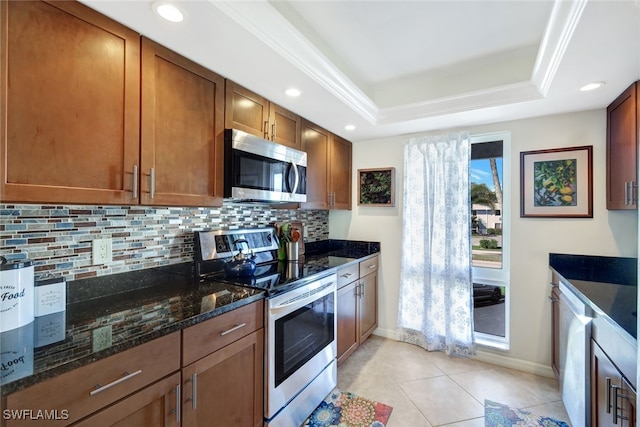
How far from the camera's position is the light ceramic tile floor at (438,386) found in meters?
1.95

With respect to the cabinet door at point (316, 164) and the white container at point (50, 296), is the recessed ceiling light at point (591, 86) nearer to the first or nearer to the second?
the cabinet door at point (316, 164)

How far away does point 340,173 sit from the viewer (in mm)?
3051

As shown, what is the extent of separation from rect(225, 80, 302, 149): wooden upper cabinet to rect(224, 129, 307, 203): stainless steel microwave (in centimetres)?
11

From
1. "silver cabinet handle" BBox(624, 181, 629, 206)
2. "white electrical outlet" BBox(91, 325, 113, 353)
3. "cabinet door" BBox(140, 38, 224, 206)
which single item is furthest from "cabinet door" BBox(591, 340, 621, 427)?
"cabinet door" BBox(140, 38, 224, 206)

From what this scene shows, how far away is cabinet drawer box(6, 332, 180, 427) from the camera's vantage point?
77cm

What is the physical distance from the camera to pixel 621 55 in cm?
145

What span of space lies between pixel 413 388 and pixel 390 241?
1.38m

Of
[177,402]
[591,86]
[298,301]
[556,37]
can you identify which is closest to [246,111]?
[298,301]

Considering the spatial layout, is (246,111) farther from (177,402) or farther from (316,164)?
(177,402)

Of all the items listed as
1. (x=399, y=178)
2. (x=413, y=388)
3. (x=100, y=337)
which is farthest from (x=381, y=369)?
(x=100, y=337)

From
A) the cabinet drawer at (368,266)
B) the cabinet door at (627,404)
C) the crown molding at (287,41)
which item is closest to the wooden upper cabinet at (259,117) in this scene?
the crown molding at (287,41)

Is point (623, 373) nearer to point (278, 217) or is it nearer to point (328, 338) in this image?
point (328, 338)

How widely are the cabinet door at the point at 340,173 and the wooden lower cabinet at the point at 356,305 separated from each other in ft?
2.26

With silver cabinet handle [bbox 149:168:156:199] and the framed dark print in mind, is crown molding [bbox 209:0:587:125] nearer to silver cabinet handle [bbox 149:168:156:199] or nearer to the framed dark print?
the framed dark print
